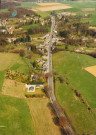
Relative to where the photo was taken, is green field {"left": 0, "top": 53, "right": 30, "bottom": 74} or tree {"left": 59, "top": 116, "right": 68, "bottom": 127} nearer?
tree {"left": 59, "top": 116, "right": 68, "bottom": 127}

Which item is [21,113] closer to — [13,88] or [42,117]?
[42,117]

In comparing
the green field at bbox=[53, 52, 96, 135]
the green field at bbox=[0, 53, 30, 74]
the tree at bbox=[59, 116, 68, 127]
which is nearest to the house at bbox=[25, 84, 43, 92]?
the green field at bbox=[53, 52, 96, 135]

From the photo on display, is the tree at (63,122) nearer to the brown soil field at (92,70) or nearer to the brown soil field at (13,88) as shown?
the brown soil field at (13,88)

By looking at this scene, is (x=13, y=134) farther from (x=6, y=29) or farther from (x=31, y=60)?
(x=6, y=29)

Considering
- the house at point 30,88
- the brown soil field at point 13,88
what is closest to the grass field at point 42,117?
the house at point 30,88

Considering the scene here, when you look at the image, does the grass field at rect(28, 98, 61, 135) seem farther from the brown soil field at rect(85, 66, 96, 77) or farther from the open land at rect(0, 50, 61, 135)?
the brown soil field at rect(85, 66, 96, 77)

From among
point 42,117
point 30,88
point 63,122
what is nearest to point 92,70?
point 30,88
